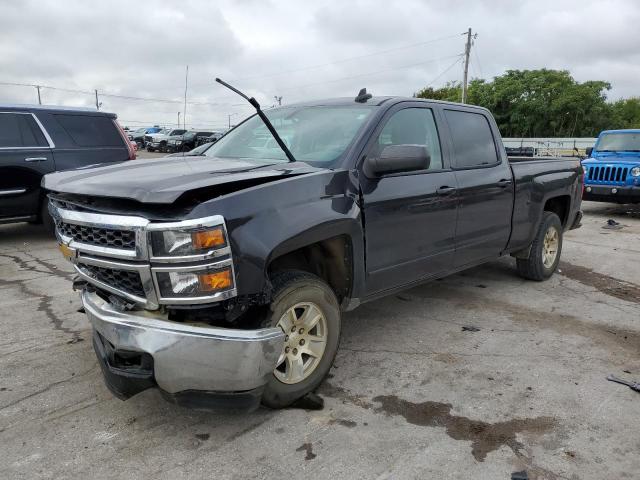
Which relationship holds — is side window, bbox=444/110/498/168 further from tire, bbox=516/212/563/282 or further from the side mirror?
tire, bbox=516/212/563/282

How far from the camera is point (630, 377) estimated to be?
3637mm

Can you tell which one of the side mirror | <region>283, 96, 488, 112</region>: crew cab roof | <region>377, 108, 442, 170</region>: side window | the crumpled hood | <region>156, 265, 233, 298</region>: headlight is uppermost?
<region>283, 96, 488, 112</region>: crew cab roof

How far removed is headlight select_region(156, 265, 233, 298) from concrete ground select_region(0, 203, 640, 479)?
0.85 m

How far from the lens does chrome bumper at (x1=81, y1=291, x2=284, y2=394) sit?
2549mm

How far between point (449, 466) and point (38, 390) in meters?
2.51

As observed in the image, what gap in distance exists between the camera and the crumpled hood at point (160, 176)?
262 centimetres

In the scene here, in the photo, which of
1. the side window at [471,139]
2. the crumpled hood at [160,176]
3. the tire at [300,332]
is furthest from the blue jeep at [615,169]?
the tire at [300,332]

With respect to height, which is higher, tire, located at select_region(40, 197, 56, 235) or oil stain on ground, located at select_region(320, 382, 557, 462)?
tire, located at select_region(40, 197, 56, 235)

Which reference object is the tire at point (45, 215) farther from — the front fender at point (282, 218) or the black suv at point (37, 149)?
the front fender at point (282, 218)

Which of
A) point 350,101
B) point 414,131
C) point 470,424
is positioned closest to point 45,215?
point 350,101

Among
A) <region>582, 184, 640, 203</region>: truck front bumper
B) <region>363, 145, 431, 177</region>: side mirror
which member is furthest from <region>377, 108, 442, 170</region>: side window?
<region>582, 184, 640, 203</region>: truck front bumper

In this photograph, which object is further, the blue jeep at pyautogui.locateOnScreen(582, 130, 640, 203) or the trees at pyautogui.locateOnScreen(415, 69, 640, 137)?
the trees at pyautogui.locateOnScreen(415, 69, 640, 137)

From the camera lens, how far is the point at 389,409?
317 cm

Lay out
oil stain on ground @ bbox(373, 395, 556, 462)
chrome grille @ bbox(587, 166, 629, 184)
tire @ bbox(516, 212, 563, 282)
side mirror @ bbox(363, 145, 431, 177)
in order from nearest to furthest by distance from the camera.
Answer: oil stain on ground @ bbox(373, 395, 556, 462)
side mirror @ bbox(363, 145, 431, 177)
tire @ bbox(516, 212, 563, 282)
chrome grille @ bbox(587, 166, 629, 184)
